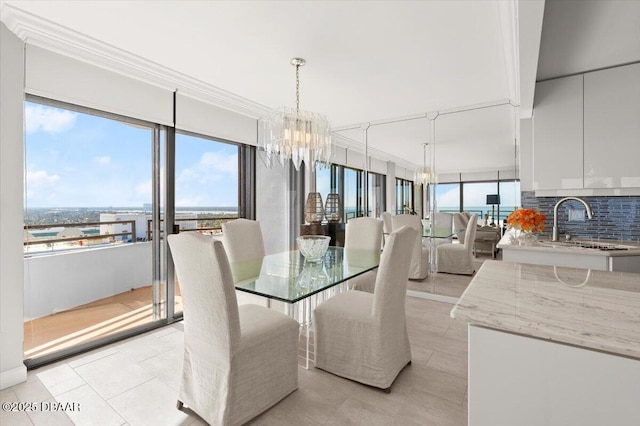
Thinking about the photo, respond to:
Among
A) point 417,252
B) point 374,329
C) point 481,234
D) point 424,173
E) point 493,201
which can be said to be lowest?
point 374,329

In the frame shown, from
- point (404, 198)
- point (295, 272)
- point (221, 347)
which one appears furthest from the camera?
point (404, 198)

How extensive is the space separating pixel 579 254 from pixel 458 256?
8.66ft

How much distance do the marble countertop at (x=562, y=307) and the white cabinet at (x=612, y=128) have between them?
1787mm

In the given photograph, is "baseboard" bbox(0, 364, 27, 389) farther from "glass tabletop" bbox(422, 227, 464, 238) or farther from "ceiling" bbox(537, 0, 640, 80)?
"glass tabletop" bbox(422, 227, 464, 238)

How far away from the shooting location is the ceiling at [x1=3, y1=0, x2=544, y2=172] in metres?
2.04

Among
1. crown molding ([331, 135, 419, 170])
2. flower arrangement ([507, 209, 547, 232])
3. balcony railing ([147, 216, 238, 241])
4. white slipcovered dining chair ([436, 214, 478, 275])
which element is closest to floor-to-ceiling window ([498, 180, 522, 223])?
white slipcovered dining chair ([436, 214, 478, 275])

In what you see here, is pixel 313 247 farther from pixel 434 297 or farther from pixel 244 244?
pixel 434 297

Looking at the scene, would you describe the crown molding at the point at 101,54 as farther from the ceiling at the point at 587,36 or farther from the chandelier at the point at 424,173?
the ceiling at the point at 587,36

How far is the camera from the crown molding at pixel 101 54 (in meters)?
2.12

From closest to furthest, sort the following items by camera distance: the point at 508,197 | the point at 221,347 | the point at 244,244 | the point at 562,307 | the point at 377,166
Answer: the point at 562,307, the point at 221,347, the point at 244,244, the point at 508,197, the point at 377,166

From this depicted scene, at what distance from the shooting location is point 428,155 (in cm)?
447

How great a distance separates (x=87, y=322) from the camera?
278cm

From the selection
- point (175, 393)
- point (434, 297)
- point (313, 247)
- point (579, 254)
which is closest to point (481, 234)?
point (434, 297)

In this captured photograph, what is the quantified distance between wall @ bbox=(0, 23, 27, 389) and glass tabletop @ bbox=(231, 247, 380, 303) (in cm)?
150
